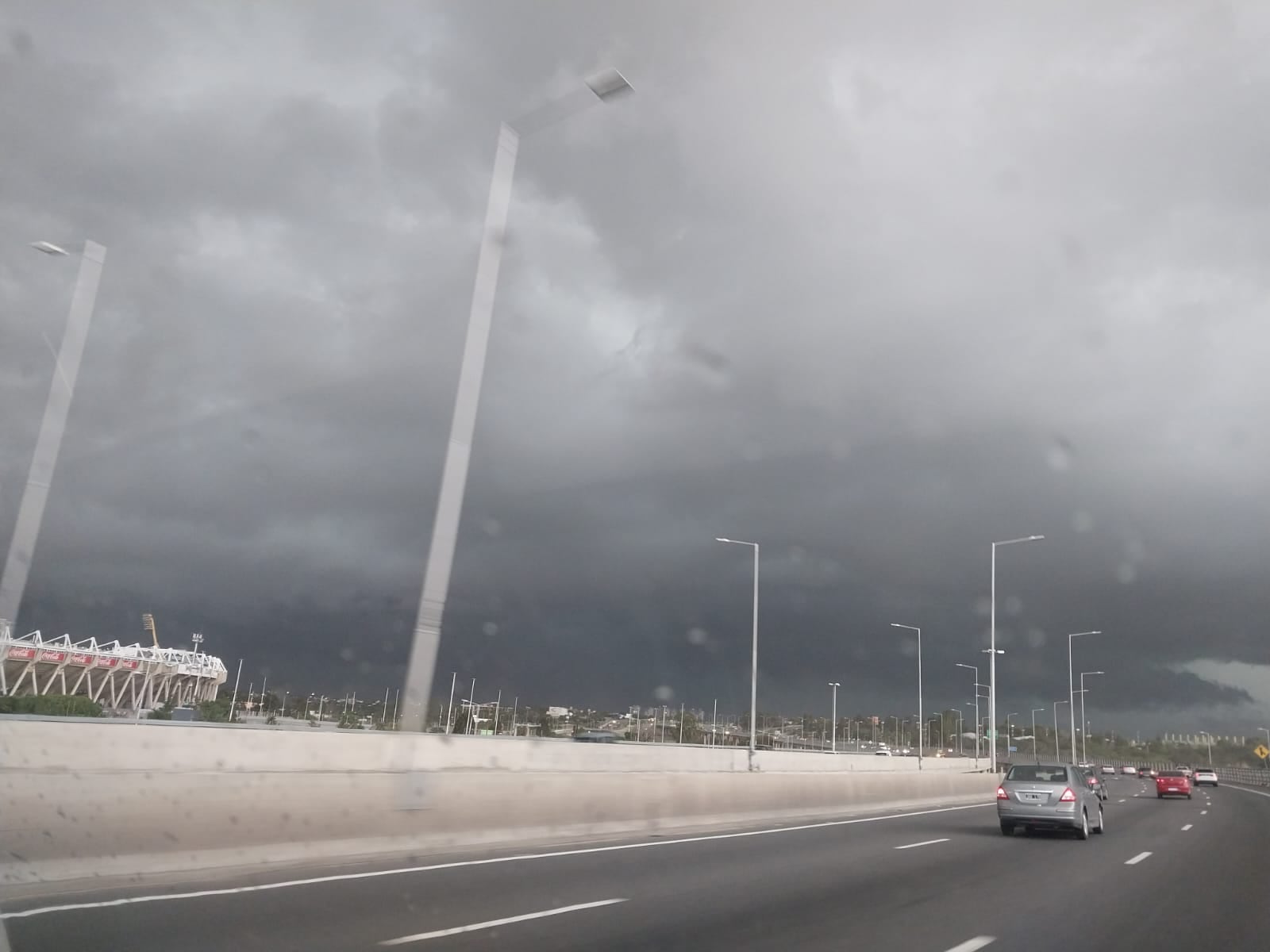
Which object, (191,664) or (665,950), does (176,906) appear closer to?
(665,950)

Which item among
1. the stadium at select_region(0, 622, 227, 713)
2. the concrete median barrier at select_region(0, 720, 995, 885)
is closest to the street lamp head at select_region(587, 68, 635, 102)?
the concrete median barrier at select_region(0, 720, 995, 885)

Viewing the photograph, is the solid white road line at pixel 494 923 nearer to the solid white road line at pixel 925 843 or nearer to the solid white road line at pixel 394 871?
the solid white road line at pixel 394 871

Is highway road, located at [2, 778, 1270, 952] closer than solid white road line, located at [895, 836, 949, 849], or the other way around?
highway road, located at [2, 778, 1270, 952]

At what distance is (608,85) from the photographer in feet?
40.5

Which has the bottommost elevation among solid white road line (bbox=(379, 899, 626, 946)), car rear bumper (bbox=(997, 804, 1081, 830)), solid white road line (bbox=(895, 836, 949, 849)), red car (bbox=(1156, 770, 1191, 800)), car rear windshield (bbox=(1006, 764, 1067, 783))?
Result: solid white road line (bbox=(379, 899, 626, 946))

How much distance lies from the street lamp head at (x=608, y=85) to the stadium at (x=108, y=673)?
2273 centimetres

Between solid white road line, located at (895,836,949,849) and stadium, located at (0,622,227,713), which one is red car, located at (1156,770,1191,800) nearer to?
solid white road line, located at (895,836,949,849)

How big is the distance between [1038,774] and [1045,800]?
0.79 m

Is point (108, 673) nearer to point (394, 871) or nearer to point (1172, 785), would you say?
point (394, 871)

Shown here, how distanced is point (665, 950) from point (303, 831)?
5829 millimetres

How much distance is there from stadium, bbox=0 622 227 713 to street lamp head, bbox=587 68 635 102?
2273 cm

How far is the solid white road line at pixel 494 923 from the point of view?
8.92 m

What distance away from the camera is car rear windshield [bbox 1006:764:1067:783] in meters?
22.4

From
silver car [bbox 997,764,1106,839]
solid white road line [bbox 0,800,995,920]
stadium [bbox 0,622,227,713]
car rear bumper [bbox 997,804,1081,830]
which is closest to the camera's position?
solid white road line [bbox 0,800,995,920]
